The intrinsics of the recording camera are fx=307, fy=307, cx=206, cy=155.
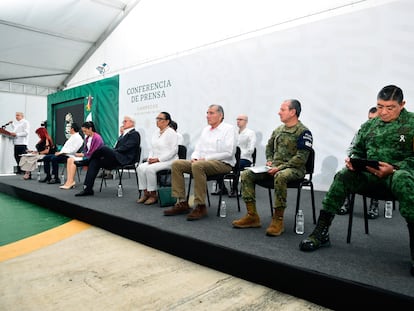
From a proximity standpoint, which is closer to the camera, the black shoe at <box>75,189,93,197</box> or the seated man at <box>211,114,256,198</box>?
the black shoe at <box>75,189,93,197</box>

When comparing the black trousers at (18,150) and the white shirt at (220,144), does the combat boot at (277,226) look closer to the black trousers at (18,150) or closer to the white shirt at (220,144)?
the white shirt at (220,144)

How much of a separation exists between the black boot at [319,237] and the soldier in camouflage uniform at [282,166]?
0.33 metres

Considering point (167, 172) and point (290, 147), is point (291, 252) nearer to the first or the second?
point (290, 147)

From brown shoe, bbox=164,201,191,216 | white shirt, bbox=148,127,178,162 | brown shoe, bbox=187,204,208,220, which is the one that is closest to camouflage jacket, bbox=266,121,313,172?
brown shoe, bbox=187,204,208,220

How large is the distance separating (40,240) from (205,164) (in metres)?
1.60

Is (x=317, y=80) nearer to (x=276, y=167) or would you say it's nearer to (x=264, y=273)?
(x=276, y=167)

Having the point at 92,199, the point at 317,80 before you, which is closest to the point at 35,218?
the point at 92,199

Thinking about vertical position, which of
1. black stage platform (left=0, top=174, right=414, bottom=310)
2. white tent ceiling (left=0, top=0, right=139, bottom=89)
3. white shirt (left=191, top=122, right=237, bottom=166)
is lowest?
black stage platform (left=0, top=174, right=414, bottom=310)

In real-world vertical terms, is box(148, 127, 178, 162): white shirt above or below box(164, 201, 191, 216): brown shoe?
above

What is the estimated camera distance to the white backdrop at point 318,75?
13.5ft

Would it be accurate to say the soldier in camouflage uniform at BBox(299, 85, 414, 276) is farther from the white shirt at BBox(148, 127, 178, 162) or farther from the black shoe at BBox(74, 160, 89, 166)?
the black shoe at BBox(74, 160, 89, 166)

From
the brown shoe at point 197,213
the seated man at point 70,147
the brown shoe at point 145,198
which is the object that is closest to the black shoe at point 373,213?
the brown shoe at point 197,213

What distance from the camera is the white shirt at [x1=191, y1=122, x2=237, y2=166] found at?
9.60 feet

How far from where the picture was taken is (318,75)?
4703 millimetres
